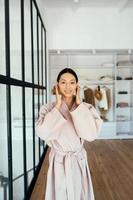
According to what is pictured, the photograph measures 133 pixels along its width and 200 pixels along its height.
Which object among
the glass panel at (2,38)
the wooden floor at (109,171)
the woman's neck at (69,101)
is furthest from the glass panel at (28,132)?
the woman's neck at (69,101)

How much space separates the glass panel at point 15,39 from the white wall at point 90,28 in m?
3.70

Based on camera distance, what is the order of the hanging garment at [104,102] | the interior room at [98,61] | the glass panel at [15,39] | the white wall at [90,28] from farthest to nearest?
1. the hanging garment at [104,102]
2. the white wall at [90,28]
3. the interior room at [98,61]
4. the glass panel at [15,39]

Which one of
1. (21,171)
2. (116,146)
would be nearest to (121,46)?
(116,146)

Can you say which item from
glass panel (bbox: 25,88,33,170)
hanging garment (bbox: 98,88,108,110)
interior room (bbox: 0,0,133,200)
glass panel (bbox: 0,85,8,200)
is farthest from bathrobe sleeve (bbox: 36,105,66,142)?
hanging garment (bbox: 98,88,108,110)

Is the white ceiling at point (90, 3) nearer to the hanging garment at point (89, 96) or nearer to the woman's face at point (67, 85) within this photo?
the hanging garment at point (89, 96)

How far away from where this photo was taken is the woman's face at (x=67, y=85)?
1558mm

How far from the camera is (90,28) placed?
20.0 ft

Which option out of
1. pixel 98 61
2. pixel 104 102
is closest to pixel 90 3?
pixel 98 61

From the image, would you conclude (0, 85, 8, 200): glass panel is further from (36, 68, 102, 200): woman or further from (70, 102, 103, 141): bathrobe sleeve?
(70, 102, 103, 141): bathrobe sleeve

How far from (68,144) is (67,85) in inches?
14.7

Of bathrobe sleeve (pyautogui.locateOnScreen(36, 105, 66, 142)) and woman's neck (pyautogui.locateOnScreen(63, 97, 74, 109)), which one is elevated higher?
woman's neck (pyautogui.locateOnScreen(63, 97, 74, 109))

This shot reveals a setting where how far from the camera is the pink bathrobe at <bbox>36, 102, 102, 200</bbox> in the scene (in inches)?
59.0

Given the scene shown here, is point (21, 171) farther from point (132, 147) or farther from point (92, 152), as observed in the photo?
point (132, 147)

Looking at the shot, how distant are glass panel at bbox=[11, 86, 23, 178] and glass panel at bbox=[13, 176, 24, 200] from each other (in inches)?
3.2
